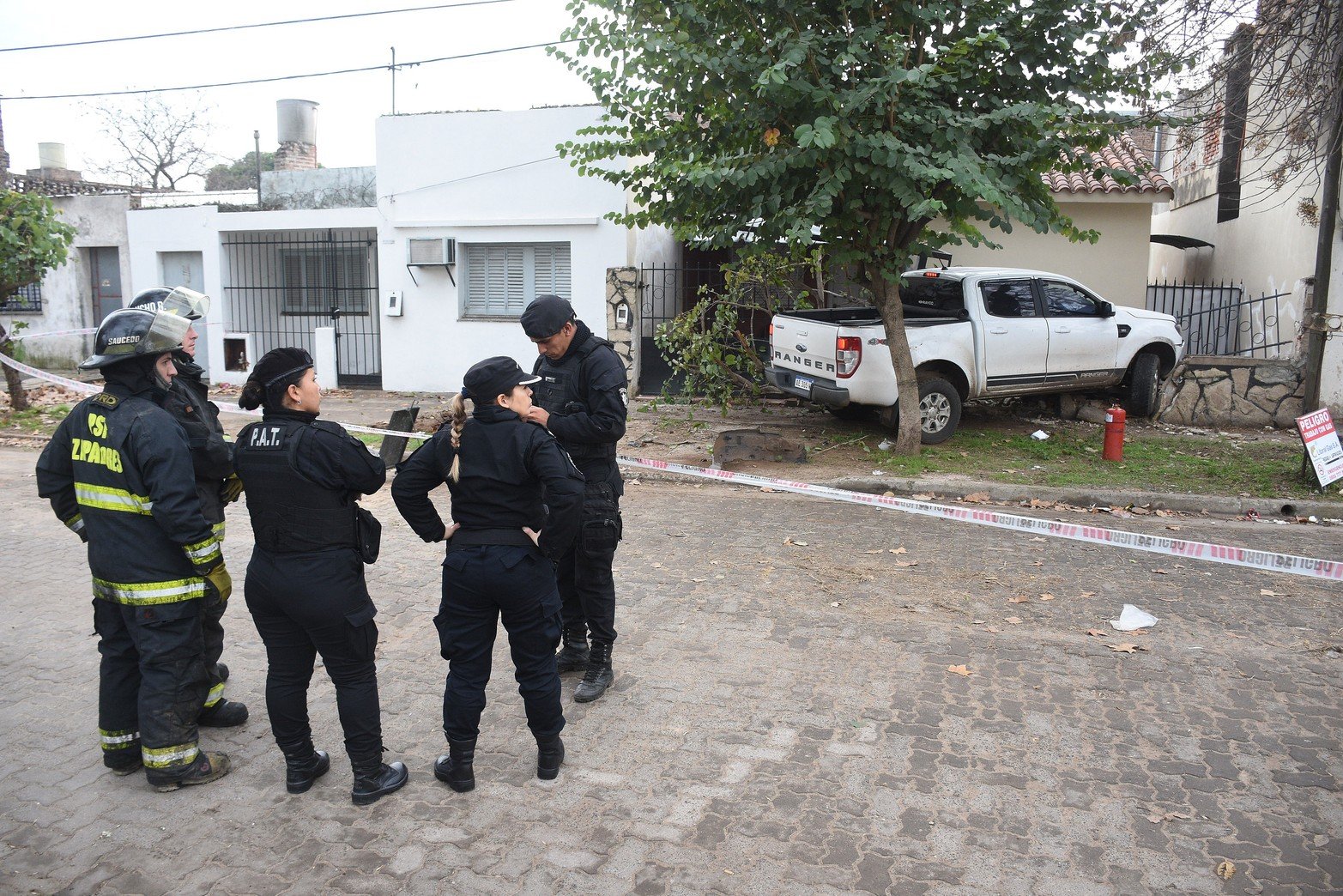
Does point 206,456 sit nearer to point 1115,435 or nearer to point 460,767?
point 460,767

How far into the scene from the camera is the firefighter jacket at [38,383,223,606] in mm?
3627

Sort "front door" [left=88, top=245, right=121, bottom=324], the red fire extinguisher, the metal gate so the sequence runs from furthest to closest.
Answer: "front door" [left=88, top=245, right=121, bottom=324], the metal gate, the red fire extinguisher

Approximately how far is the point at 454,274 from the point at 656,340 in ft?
15.2

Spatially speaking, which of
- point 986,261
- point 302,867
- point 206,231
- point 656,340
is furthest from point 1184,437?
point 206,231

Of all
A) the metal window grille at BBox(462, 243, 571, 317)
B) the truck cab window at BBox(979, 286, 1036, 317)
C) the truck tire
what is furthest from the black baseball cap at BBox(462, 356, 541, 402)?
the metal window grille at BBox(462, 243, 571, 317)

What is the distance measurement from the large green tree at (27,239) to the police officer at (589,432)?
10428mm

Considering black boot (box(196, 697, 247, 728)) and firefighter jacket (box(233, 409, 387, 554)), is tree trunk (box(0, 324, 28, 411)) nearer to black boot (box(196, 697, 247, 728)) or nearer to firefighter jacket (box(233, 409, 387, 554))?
black boot (box(196, 697, 247, 728))

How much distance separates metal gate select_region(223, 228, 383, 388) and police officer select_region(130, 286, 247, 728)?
516 inches

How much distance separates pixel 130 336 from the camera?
3.71 meters

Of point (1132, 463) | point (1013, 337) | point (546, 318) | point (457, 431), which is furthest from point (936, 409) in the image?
point (457, 431)

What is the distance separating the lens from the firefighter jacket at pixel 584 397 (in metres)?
4.48

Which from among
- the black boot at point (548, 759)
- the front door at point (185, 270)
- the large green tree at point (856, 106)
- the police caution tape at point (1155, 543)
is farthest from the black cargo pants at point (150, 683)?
the front door at point (185, 270)

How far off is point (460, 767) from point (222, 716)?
130 centimetres

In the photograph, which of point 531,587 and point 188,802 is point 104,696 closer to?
point 188,802
